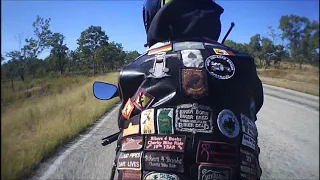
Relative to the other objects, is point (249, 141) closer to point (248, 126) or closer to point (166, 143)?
point (248, 126)

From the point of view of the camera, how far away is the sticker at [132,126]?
5.53 ft

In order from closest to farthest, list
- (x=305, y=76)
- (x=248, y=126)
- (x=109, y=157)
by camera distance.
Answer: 1. (x=305, y=76)
2. (x=248, y=126)
3. (x=109, y=157)

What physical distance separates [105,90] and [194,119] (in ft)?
3.07

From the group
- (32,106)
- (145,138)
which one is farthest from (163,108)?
(32,106)

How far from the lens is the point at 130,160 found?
5.29 feet

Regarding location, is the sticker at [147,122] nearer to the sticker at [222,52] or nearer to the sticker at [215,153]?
the sticker at [215,153]

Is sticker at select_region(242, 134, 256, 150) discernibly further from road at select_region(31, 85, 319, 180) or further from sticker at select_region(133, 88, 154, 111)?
road at select_region(31, 85, 319, 180)

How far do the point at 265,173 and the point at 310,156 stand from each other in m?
3.25

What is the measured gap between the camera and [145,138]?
1.62 meters

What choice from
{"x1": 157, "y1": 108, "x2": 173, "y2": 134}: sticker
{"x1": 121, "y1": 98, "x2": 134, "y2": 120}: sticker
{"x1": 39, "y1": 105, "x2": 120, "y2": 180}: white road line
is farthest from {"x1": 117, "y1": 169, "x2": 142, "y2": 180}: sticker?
{"x1": 39, "y1": 105, "x2": 120, "y2": 180}: white road line

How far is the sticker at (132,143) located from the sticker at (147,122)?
47 mm

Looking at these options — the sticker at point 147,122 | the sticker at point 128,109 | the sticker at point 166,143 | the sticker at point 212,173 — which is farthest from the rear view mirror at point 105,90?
the sticker at point 212,173

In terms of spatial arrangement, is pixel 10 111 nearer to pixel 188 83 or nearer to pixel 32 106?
pixel 32 106

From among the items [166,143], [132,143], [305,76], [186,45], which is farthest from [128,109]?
[305,76]
